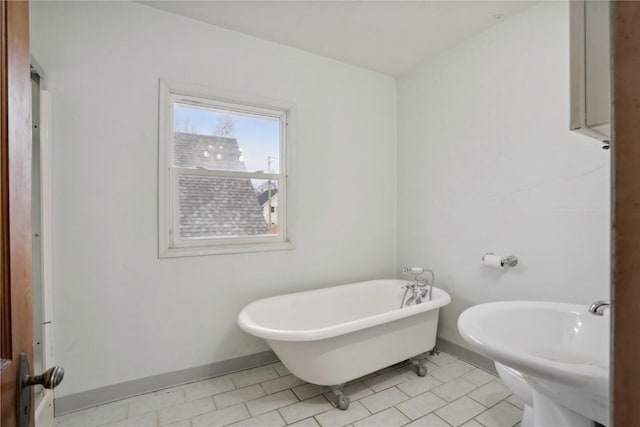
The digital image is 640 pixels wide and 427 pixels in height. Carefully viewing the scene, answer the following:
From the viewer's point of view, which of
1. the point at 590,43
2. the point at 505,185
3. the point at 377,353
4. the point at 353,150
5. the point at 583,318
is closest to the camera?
the point at 590,43

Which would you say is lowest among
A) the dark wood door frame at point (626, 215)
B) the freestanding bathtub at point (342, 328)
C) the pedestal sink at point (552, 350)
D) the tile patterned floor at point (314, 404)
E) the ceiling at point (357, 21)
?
the tile patterned floor at point (314, 404)

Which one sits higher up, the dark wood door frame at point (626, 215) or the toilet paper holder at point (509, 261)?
the dark wood door frame at point (626, 215)

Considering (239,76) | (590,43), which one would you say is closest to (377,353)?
(590,43)

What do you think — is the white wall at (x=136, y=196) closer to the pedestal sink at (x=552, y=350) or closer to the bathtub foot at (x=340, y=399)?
the bathtub foot at (x=340, y=399)

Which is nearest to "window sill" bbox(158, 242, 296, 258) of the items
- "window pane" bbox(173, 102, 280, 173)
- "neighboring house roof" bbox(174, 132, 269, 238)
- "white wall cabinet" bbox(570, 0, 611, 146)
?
"neighboring house roof" bbox(174, 132, 269, 238)

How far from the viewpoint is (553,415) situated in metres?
1.07

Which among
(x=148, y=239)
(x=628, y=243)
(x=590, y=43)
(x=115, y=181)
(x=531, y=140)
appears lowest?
(x=148, y=239)

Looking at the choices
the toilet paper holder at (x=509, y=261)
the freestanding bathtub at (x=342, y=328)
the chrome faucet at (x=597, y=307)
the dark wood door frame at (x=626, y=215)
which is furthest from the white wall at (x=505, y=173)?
the dark wood door frame at (x=626, y=215)

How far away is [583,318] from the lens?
1384 mm

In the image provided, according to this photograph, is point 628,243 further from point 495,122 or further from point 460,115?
point 460,115

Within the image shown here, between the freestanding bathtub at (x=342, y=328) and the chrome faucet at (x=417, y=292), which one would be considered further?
the chrome faucet at (x=417, y=292)

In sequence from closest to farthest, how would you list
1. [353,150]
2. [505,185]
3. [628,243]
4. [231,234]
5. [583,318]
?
[628,243] < [583,318] < [505,185] < [231,234] < [353,150]

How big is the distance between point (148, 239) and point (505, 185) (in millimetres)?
2480

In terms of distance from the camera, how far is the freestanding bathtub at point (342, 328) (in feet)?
5.57
